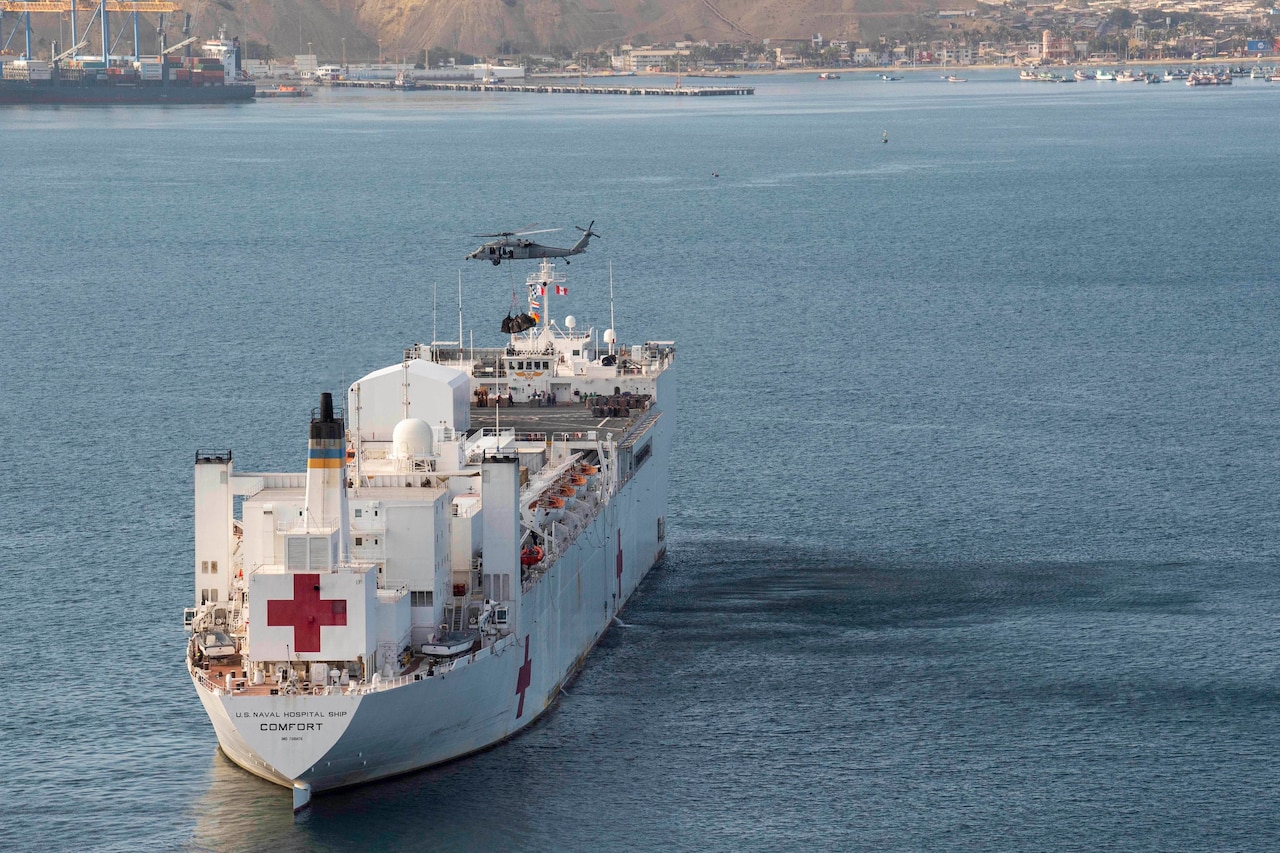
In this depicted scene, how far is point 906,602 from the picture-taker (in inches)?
2443

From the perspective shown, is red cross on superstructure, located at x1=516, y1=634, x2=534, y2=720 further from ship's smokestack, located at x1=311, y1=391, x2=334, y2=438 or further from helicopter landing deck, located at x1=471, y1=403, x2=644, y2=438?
helicopter landing deck, located at x1=471, y1=403, x2=644, y2=438

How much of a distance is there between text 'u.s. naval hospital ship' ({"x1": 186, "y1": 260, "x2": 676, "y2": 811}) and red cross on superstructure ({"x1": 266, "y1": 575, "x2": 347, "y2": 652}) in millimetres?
44

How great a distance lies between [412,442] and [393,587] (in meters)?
4.83

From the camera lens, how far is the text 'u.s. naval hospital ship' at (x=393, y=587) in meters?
45.5

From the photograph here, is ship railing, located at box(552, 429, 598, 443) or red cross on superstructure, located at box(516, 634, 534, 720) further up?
ship railing, located at box(552, 429, 598, 443)

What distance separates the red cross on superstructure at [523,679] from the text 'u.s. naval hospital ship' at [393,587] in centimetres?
8

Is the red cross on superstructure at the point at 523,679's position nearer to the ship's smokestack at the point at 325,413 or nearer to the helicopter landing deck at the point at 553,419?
the ship's smokestack at the point at 325,413

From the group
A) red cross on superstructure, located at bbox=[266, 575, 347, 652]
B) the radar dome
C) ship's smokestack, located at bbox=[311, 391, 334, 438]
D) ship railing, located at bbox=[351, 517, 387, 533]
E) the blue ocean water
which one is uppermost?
ship's smokestack, located at bbox=[311, 391, 334, 438]

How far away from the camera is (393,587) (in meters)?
47.8

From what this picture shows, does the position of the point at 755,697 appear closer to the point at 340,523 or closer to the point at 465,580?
the point at 465,580

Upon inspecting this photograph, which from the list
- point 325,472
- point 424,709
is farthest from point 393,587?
point 325,472

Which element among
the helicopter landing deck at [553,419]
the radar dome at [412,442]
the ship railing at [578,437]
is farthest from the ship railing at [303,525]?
the helicopter landing deck at [553,419]

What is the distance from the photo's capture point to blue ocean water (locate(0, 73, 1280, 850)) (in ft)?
154

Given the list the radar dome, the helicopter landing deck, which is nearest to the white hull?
the radar dome
